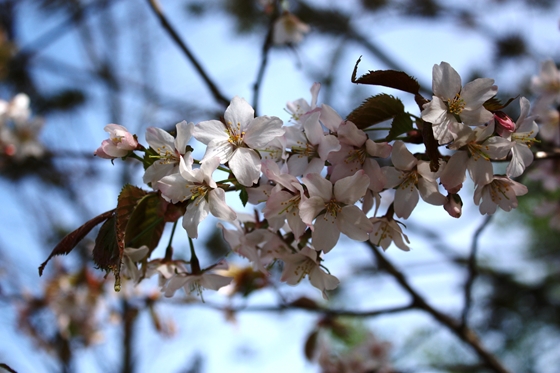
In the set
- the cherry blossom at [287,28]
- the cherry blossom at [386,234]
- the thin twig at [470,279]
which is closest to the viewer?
the cherry blossom at [386,234]

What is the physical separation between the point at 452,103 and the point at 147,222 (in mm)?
401

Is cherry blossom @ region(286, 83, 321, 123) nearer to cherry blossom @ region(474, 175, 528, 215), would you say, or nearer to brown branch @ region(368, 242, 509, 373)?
cherry blossom @ region(474, 175, 528, 215)

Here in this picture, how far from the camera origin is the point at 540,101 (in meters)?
1.09

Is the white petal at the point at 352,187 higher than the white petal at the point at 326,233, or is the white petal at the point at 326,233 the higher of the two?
the white petal at the point at 352,187

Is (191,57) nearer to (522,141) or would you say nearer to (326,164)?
(326,164)

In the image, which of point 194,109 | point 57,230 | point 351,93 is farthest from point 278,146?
point 57,230

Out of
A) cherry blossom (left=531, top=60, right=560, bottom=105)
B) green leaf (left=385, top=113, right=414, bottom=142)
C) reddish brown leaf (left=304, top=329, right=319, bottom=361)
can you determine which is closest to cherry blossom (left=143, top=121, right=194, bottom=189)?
green leaf (left=385, top=113, right=414, bottom=142)

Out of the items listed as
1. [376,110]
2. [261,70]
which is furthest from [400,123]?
[261,70]

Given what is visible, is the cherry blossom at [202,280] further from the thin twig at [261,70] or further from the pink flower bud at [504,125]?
the thin twig at [261,70]

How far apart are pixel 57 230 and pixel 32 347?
94cm

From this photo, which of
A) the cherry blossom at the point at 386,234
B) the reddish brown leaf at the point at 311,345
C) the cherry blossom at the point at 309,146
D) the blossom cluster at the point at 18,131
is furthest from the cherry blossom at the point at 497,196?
the blossom cluster at the point at 18,131

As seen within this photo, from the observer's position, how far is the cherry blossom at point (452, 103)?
18.6 inches

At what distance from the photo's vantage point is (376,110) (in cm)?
52

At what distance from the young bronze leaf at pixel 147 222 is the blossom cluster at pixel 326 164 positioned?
0.06 ft
